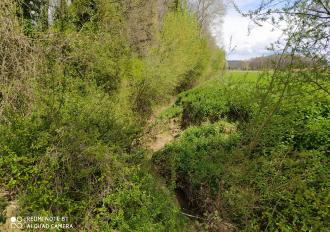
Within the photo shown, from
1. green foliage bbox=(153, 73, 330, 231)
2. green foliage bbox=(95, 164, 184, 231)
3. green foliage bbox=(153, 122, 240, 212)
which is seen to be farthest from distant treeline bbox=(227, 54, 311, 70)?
green foliage bbox=(95, 164, 184, 231)

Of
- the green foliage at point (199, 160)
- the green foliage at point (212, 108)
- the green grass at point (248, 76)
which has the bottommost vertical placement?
the green foliage at point (199, 160)

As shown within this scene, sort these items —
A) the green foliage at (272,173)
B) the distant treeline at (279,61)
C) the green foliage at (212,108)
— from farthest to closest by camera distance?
the green foliage at (212,108)
the green foliage at (272,173)
the distant treeline at (279,61)

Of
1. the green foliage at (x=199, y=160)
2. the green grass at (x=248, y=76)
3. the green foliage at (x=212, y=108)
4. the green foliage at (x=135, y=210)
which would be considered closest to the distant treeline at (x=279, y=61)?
the green grass at (x=248, y=76)

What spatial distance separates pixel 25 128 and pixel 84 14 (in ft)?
16.1

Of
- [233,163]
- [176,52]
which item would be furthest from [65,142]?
[176,52]

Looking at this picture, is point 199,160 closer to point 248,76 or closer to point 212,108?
point 248,76

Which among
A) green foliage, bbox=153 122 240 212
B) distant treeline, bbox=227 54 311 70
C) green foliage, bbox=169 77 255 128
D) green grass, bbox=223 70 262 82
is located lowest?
green foliage, bbox=153 122 240 212

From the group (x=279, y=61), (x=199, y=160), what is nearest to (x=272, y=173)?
(x=279, y=61)

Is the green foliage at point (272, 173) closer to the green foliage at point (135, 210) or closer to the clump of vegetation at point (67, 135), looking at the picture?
the green foliage at point (135, 210)

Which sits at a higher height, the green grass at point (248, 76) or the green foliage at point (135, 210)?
the green grass at point (248, 76)

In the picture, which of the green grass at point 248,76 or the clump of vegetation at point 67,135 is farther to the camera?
the green grass at point 248,76

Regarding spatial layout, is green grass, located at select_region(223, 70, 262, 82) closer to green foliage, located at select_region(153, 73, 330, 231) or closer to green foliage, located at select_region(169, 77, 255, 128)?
green foliage, located at select_region(153, 73, 330, 231)

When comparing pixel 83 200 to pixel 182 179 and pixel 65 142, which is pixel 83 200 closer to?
pixel 65 142

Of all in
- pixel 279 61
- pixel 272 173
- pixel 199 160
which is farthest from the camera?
pixel 199 160
